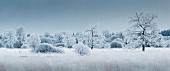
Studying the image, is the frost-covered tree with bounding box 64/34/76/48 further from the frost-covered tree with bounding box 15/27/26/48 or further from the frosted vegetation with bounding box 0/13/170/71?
the frost-covered tree with bounding box 15/27/26/48

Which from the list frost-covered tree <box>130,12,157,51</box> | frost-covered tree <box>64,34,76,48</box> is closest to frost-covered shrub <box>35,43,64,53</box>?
frost-covered tree <box>130,12,157,51</box>

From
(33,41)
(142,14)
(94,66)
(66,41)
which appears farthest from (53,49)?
(66,41)

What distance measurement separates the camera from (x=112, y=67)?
573 inches

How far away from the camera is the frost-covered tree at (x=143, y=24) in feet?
131

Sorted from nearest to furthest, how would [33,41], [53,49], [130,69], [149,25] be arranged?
1. [130,69]
2. [53,49]
3. [149,25]
4. [33,41]

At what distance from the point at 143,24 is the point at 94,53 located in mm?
9955

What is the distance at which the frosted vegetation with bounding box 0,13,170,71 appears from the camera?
48.6 feet

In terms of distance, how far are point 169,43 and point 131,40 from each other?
180 ft

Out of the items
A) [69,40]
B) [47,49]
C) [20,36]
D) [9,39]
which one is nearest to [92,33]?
[69,40]

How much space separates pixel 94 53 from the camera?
35125 mm

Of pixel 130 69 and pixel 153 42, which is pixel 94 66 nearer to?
pixel 130 69

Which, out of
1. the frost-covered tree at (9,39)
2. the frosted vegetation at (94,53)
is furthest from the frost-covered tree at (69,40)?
the frost-covered tree at (9,39)

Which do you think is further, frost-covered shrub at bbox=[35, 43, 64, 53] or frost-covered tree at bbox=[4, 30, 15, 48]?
frost-covered tree at bbox=[4, 30, 15, 48]

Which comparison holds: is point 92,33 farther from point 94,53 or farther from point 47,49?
point 94,53
